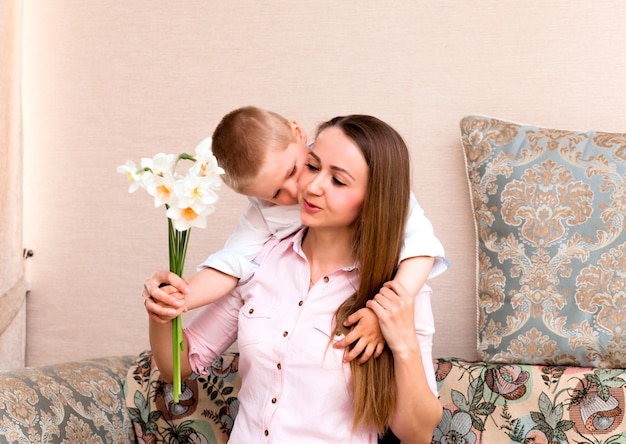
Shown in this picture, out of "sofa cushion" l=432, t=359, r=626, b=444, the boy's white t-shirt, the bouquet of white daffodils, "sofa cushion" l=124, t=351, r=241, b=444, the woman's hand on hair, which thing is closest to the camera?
the bouquet of white daffodils

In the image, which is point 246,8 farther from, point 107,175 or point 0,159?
point 0,159

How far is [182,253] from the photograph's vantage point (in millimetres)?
1623

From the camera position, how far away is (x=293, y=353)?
182 cm

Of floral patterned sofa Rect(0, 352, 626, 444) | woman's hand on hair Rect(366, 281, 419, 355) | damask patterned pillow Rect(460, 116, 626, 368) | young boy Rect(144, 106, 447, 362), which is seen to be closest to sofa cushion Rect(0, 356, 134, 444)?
floral patterned sofa Rect(0, 352, 626, 444)

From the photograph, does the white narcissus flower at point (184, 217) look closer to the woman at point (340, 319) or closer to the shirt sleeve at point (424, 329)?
the woman at point (340, 319)

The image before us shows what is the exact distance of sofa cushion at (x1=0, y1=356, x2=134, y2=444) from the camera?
183cm

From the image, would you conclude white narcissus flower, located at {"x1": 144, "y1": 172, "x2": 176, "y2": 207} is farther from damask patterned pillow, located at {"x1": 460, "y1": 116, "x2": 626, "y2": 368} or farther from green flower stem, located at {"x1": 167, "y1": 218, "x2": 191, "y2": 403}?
damask patterned pillow, located at {"x1": 460, "y1": 116, "x2": 626, "y2": 368}

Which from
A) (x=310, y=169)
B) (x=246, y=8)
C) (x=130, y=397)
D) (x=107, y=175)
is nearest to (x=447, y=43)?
(x=246, y=8)

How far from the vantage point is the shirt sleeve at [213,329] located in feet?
6.58

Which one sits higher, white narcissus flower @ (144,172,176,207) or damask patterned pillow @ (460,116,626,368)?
white narcissus flower @ (144,172,176,207)

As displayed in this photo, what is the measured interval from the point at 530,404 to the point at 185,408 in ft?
2.90

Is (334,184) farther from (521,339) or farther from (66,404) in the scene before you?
(66,404)

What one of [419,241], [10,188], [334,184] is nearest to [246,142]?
[334,184]

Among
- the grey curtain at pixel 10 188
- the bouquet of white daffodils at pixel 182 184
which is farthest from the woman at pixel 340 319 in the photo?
the grey curtain at pixel 10 188
